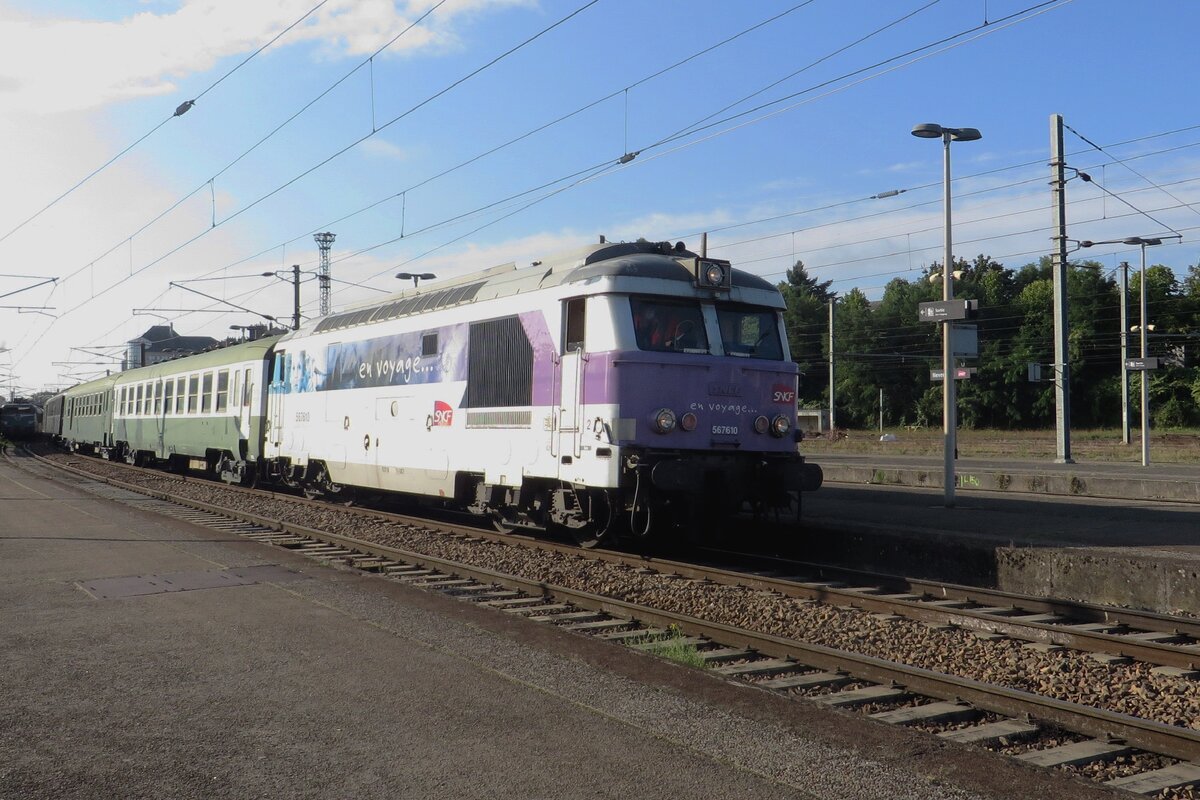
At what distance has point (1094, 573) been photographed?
10.9m

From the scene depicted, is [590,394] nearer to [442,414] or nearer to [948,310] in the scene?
[442,414]

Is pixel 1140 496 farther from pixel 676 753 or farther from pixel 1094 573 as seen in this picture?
pixel 676 753

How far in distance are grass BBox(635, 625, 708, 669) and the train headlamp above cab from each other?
4875 mm

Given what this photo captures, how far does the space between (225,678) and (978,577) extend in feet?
28.1

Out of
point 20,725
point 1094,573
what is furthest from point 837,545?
point 20,725

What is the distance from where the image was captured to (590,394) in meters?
11.6

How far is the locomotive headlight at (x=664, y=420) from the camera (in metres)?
11.3

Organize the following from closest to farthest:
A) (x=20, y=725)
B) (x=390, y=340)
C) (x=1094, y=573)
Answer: (x=20, y=725) → (x=1094, y=573) → (x=390, y=340)

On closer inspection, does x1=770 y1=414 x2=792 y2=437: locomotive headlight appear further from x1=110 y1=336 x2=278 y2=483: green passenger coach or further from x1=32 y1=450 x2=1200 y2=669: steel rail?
x1=110 y1=336 x2=278 y2=483: green passenger coach

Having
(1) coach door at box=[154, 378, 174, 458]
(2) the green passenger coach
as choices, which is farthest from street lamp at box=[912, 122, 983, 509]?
(1) coach door at box=[154, 378, 174, 458]

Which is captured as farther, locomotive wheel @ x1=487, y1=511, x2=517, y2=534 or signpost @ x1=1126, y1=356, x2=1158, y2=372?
signpost @ x1=1126, y1=356, x2=1158, y2=372

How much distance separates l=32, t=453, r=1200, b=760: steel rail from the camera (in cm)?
542

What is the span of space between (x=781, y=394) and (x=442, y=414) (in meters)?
5.00

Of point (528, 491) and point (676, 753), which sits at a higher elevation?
point (528, 491)
